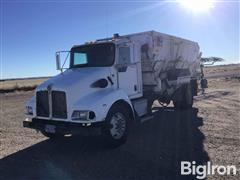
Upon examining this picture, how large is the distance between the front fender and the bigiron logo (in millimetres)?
2306

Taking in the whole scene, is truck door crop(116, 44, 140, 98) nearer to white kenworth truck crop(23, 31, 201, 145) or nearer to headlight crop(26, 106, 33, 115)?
white kenworth truck crop(23, 31, 201, 145)

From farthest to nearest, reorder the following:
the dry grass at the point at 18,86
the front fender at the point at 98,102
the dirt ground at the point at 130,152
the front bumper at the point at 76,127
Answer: the dry grass at the point at 18,86
the front fender at the point at 98,102
the front bumper at the point at 76,127
the dirt ground at the point at 130,152

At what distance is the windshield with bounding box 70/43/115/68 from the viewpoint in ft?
29.3

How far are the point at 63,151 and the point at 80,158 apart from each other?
0.93m

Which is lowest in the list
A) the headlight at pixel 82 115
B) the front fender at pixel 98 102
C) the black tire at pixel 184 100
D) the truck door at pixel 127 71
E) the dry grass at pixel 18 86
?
the dry grass at pixel 18 86

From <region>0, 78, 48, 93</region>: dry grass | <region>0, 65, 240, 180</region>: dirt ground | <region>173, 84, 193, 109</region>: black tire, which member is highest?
<region>173, 84, 193, 109</region>: black tire

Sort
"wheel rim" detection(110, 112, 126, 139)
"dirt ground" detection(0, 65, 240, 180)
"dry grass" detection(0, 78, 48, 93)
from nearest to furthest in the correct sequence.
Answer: "dirt ground" detection(0, 65, 240, 180), "wheel rim" detection(110, 112, 126, 139), "dry grass" detection(0, 78, 48, 93)

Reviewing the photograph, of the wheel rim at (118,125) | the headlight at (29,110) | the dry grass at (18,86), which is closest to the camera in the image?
the wheel rim at (118,125)

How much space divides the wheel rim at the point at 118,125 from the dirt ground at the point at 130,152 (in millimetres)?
374

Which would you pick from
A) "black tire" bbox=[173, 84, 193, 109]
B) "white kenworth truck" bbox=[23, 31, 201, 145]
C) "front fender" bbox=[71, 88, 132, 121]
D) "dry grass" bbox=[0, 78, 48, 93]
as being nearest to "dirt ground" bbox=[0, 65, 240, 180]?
"white kenworth truck" bbox=[23, 31, 201, 145]

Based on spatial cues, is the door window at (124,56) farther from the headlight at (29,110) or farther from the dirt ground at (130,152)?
the headlight at (29,110)

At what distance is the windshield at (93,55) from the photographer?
29.3ft

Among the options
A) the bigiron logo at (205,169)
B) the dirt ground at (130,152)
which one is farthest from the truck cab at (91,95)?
the bigiron logo at (205,169)

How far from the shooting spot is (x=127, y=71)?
934 cm
